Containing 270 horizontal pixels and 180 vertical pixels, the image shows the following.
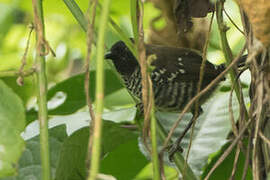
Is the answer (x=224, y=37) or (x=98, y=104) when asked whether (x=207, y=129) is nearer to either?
(x=224, y=37)

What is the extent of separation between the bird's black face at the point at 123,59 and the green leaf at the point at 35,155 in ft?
3.95

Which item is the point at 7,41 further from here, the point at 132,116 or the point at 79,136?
the point at 79,136

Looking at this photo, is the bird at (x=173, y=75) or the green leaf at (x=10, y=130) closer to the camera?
the green leaf at (x=10, y=130)

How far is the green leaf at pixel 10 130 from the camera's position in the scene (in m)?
0.84

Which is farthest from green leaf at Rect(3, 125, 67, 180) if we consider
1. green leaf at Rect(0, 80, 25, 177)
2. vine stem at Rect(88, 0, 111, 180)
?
vine stem at Rect(88, 0, 111, 180)

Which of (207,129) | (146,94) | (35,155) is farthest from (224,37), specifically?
(207,129)

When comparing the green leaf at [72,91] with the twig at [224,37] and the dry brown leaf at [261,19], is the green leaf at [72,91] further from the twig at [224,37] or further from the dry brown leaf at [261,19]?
the dry brown leaf at [261,19]

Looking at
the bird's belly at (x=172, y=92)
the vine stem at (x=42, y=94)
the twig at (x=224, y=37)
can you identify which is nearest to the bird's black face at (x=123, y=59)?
the bird's belly at (x=172, y=92)

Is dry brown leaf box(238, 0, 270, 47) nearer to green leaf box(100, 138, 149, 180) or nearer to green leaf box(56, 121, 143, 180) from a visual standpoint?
green leaf box(56, 121, 143, 180)

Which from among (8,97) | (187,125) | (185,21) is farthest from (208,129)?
(8,97)

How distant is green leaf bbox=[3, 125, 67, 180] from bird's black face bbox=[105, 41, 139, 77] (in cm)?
120

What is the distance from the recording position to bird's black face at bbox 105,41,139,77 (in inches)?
102

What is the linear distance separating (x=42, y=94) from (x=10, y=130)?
10 cm

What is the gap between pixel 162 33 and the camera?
9.16 feet
